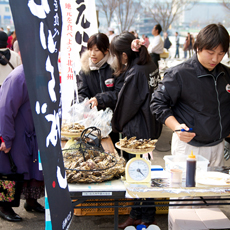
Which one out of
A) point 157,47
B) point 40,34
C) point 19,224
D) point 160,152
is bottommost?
point 160,152

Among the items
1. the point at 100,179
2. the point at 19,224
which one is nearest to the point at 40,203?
the point at 19,224

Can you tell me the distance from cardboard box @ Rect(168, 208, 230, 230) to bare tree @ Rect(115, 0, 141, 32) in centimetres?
2885

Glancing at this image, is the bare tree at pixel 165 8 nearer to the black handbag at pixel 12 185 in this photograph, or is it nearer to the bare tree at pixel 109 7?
the bare tree at pixel 109 7

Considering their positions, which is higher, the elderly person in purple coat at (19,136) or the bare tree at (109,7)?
the bare tree at (109,7)

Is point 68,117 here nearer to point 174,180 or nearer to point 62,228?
point 174,180

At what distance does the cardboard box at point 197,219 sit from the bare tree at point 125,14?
28847 millimetres

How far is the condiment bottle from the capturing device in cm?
236

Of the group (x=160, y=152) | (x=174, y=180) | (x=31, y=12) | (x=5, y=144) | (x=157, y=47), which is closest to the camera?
(x=31, y=12)

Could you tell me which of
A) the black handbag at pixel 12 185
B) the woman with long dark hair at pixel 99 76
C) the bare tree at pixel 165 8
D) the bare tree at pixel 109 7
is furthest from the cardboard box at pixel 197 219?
the bare tree at pixel 165 8

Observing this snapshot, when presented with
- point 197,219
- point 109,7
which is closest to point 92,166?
point 197,219

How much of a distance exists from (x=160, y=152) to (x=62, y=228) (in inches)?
191

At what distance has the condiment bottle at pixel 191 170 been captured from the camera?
7.74 ft

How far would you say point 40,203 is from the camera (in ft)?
13.8

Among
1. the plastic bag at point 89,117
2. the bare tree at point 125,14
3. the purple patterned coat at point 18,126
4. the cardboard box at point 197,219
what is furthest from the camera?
the bare tree at point 125,14
